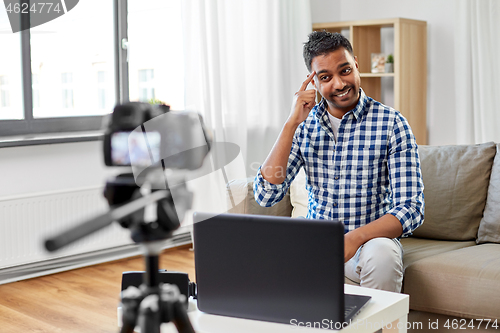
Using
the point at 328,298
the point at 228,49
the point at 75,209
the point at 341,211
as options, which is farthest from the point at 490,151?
the point at 75,209

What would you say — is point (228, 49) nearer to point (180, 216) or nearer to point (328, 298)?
point (328, 298)

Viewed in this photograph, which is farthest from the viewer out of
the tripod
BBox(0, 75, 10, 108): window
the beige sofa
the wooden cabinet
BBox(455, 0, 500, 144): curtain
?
the wooden cabinet

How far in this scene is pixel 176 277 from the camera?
121 centimetres

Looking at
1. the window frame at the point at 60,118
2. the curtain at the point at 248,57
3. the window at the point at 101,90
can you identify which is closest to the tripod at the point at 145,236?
the window frame at the point at 60,118

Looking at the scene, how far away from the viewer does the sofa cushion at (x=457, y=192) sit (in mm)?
2160

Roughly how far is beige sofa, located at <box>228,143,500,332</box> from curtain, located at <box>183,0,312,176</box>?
125 centimetres

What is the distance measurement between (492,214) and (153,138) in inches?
77.2

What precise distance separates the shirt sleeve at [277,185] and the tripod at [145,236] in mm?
1174

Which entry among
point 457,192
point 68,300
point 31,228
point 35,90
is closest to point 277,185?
point 457,192

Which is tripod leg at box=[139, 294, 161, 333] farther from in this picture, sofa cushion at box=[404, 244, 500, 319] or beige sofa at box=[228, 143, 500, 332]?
sofa cushion at box=[404, 244, 500, 319]

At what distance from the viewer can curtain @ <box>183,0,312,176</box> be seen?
335 centimetres

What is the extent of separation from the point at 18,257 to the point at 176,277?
1959 mm

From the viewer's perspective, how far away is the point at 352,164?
1758mm

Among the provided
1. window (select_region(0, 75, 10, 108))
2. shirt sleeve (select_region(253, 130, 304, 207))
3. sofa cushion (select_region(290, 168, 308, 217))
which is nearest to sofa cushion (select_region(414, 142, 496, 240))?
sofa cushion (select_region(290, 168, 308, 217))
